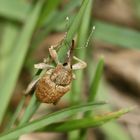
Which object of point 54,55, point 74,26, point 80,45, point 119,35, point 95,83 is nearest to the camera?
point 74,26

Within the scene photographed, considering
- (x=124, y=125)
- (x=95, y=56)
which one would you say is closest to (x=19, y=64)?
(x=124, y=125)

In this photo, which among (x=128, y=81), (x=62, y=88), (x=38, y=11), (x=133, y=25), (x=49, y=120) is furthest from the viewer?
(x=133, y=25)

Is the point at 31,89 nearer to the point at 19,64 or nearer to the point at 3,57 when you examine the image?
the point at 19,64

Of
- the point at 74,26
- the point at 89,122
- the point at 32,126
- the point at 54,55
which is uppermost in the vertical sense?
the point at 74,26

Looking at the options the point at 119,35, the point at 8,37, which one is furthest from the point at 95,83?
the point at 8,37

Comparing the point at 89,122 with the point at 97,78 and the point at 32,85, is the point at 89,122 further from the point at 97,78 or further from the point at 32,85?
the point at 32,85

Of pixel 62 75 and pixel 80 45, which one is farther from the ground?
pixel 80 45

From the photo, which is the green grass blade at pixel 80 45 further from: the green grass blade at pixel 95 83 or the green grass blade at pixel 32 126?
the green grass blade at pixel 32 126
